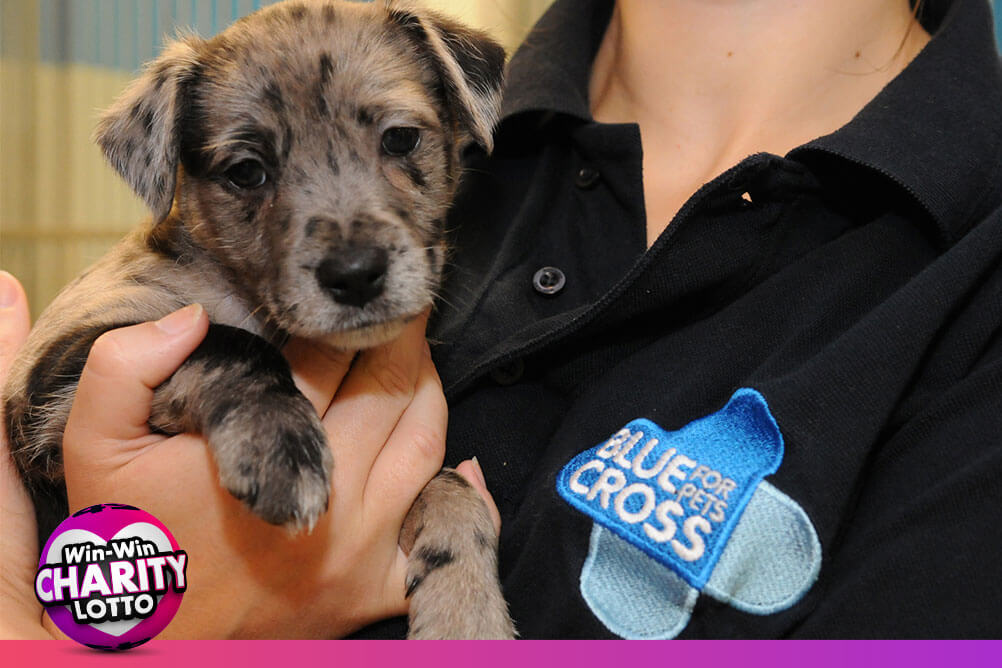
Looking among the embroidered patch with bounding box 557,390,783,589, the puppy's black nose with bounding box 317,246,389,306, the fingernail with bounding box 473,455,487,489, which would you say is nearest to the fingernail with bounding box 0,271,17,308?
the puppy's black nose with bounding box 317,246,389,306

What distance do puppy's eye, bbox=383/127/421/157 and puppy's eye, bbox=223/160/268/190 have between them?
318 millimetres

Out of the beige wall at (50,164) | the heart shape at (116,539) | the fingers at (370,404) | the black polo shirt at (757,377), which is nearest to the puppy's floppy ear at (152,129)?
the fingers at (370,404)

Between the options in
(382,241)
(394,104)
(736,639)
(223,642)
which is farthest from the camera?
(394,104)

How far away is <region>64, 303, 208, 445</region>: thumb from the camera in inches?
73.0

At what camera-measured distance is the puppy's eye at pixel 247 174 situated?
218cm

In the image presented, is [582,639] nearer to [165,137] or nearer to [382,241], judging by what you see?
[382,241]

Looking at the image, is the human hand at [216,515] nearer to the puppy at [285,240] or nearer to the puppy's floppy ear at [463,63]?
the puppy at [285,240]

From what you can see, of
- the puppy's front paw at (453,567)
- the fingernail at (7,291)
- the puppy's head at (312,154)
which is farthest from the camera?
the fingernail at (7,291)

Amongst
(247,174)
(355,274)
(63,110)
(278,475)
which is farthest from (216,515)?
(63,110)

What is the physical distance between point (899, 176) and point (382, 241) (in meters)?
1.13

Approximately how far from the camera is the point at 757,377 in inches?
67.2

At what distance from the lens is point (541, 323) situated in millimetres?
1995

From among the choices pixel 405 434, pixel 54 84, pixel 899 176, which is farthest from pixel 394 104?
pixel 54 84

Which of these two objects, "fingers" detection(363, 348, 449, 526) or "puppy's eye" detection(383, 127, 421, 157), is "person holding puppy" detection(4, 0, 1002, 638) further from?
"puppy's eye" detection(383, 127, 421, 157)
